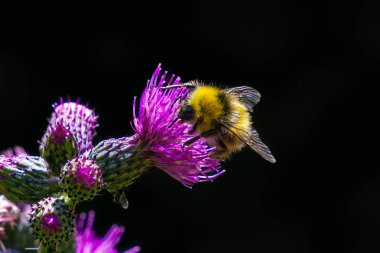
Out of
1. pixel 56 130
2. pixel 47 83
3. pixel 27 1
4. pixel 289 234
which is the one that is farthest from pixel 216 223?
pixel 56 130

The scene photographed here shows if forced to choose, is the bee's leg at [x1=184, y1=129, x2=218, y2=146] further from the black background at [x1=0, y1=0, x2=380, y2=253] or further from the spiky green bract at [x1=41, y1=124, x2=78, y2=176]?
the black background at [x1=0, y1=0, x2=380, y2=253]

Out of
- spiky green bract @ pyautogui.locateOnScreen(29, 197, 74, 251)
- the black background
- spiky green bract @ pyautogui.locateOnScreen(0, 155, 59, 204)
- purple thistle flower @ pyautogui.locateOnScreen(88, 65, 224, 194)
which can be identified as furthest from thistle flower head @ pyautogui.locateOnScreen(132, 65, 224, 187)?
the black background

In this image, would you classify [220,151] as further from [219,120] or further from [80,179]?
[80,179]

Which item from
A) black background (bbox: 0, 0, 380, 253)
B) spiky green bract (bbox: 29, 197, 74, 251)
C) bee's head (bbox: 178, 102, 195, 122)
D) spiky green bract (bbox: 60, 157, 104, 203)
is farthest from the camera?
black background (bbox: 0, 0, 380, 253)

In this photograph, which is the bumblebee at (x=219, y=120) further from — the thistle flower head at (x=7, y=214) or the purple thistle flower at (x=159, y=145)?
the thistle flower head at (x=7, y=214)

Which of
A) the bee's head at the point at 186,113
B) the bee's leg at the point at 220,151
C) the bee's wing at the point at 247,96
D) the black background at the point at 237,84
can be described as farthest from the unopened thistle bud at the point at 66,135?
the black background at the point at 237,84

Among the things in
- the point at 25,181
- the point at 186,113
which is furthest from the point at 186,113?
the point at 25,181
